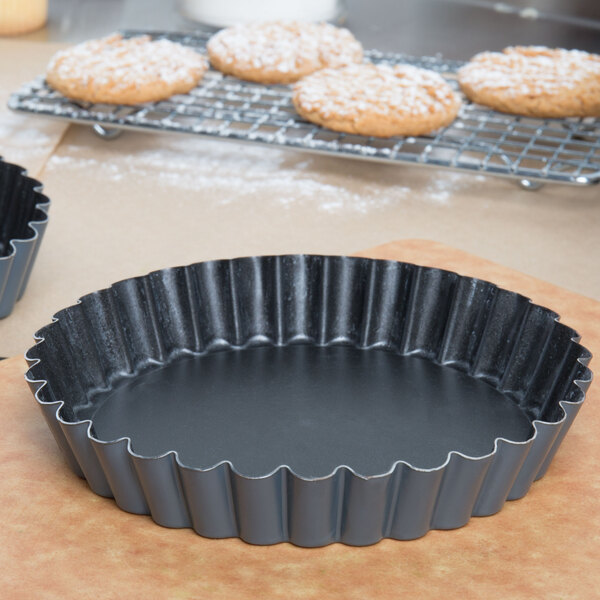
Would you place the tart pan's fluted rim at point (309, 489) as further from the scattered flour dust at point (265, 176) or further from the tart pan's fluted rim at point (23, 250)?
the scattered flour dust at point (265, 176)

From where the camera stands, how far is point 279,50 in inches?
56.4

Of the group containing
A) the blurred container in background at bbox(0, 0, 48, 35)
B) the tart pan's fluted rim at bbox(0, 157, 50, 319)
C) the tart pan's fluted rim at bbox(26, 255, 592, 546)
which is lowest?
the blurred container in background at bbox(0, 0, 48, 35)

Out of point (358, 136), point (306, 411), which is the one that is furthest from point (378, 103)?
point (306, 411)

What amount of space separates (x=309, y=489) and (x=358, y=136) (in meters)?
0.83

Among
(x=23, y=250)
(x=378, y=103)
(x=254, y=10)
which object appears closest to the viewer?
(x=23, y=250)

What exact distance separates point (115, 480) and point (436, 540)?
0.21 metres

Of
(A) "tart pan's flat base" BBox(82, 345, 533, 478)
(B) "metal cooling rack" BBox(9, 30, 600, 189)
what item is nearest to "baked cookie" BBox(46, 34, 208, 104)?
(B) "metal cooling rack" BBox(9, 30, 600, 189)

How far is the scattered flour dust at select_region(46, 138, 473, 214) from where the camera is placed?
3.87ft

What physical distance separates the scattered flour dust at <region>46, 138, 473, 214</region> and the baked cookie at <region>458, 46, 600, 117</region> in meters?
0.16

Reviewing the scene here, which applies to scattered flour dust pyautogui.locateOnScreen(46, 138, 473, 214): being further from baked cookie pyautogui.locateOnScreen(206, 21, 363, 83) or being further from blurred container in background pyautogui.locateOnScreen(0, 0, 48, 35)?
blurred container in background pyautogui.locateOnScreen(0, 0, 48, 35)

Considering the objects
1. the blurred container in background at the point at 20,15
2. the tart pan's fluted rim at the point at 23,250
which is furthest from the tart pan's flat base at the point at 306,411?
the blurred container in background at the point at 20,15

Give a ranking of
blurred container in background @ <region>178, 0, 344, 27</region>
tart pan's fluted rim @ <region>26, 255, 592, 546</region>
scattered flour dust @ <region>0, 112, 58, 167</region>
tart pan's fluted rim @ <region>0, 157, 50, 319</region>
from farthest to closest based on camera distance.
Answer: blurred container in background @ <region>178, 0, 344, 27</region>
scattered flour dust @ <region>0, 112, 58, 167</region>
tart pan's fluted rim @ <region>0, 157, 50, 319</region>
tart pan's fluted rim @ <region>26, 255, 592, 546</region>

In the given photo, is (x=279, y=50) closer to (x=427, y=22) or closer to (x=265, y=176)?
(x=265, y=176)

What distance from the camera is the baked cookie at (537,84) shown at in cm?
128
